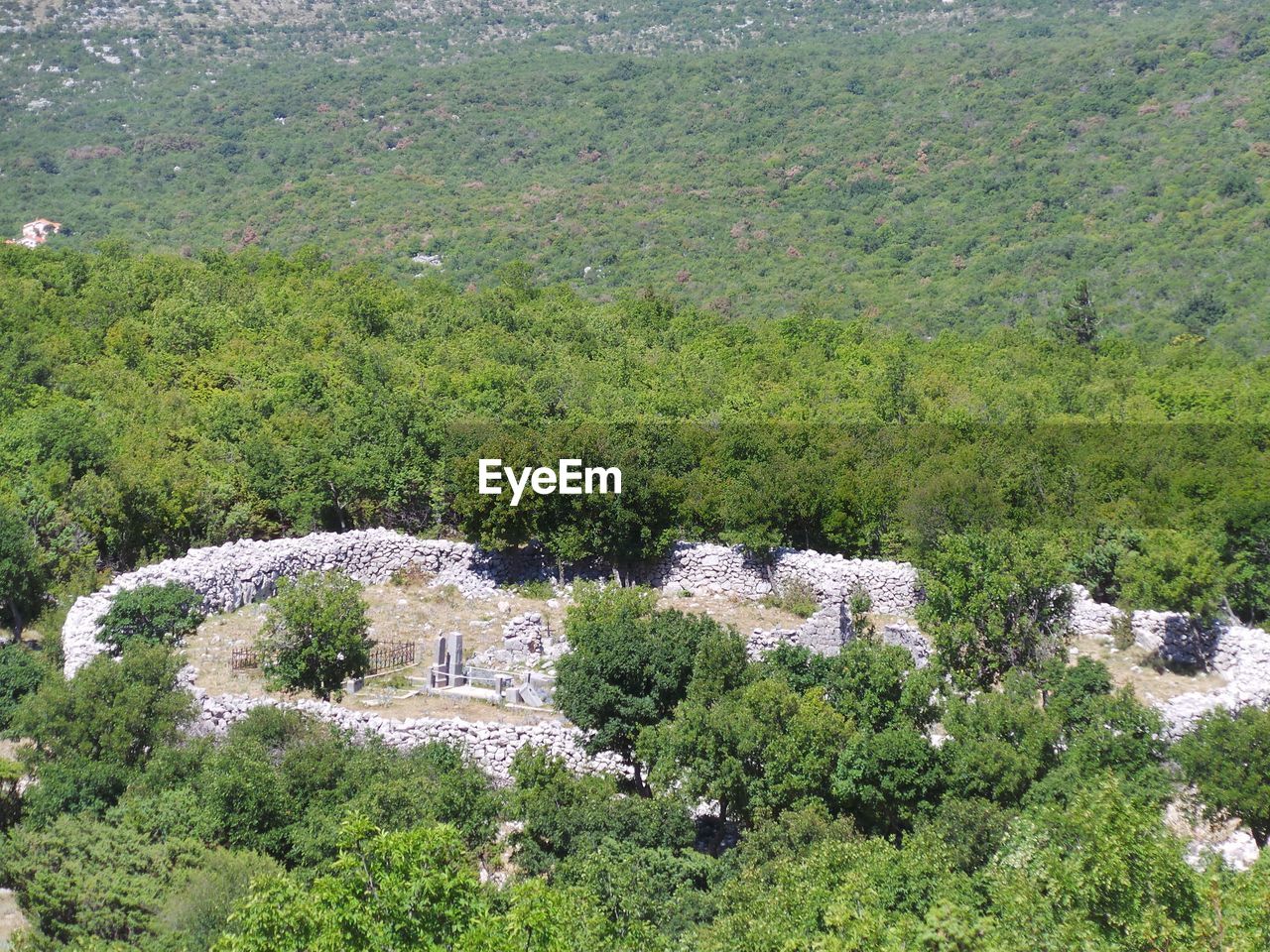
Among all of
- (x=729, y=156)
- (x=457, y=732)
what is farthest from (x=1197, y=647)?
(x=729, y=156)

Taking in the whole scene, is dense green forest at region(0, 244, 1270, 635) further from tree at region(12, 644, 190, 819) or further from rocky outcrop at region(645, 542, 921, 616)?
tree at region(12, 644, 190, 819)

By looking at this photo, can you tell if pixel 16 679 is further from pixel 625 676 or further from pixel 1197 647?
pixel 1197 647

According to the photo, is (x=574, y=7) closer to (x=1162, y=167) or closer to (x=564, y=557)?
(x=1162, y=167)

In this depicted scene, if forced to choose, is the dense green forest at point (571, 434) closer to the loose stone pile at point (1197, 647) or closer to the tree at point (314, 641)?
the loose stone pile at point (1197, 647)

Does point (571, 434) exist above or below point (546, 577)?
above

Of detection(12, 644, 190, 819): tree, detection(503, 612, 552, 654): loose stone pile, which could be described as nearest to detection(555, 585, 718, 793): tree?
detection(503, 612, 552, 654): loose stone pile

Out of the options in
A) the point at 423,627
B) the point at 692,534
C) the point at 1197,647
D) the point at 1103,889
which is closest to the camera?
the point at 1103,889
